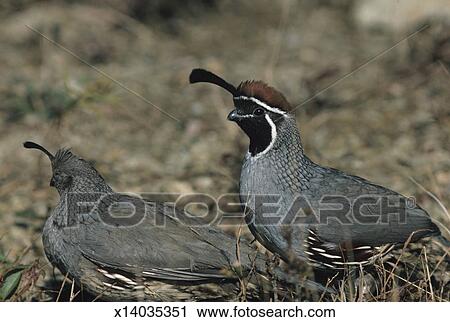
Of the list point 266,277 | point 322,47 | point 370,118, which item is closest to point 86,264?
point 266,277

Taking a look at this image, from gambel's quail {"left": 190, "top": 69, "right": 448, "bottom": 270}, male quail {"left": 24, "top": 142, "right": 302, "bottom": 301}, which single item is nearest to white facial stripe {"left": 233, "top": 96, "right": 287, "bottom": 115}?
gambel's quail {"left": 190, "top": 69, "right": 448, "bottom": 270}

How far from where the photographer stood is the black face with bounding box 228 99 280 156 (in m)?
3.66

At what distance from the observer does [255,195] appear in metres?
3.69

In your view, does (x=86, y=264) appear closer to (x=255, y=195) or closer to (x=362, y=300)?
(x=255, y=195)

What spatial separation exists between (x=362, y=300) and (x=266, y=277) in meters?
0.43

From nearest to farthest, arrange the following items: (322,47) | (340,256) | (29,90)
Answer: (340,256) < (29,90) < (322,47)

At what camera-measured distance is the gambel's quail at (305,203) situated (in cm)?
356

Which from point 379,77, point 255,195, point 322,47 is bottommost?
point 255,195

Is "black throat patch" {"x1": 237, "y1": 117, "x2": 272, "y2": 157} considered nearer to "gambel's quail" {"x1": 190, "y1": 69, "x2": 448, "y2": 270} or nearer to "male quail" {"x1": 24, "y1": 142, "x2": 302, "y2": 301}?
"gambel's quail" {"x1": 190, "y1": 69, "x2": 448, "y2": 270}

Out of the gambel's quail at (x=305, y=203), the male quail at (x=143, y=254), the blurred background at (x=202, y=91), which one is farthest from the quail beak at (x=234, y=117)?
the blurred background at (x=202, y=91)

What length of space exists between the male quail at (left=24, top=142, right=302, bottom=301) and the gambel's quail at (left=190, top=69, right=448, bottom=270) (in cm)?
21

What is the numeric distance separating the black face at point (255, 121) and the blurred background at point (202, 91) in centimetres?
118

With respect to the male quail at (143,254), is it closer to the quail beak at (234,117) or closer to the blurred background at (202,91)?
the blurred background at (202,91)

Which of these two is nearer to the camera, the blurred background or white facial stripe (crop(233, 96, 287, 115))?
white facial stripe (crop(233, 96, 287, 115))
